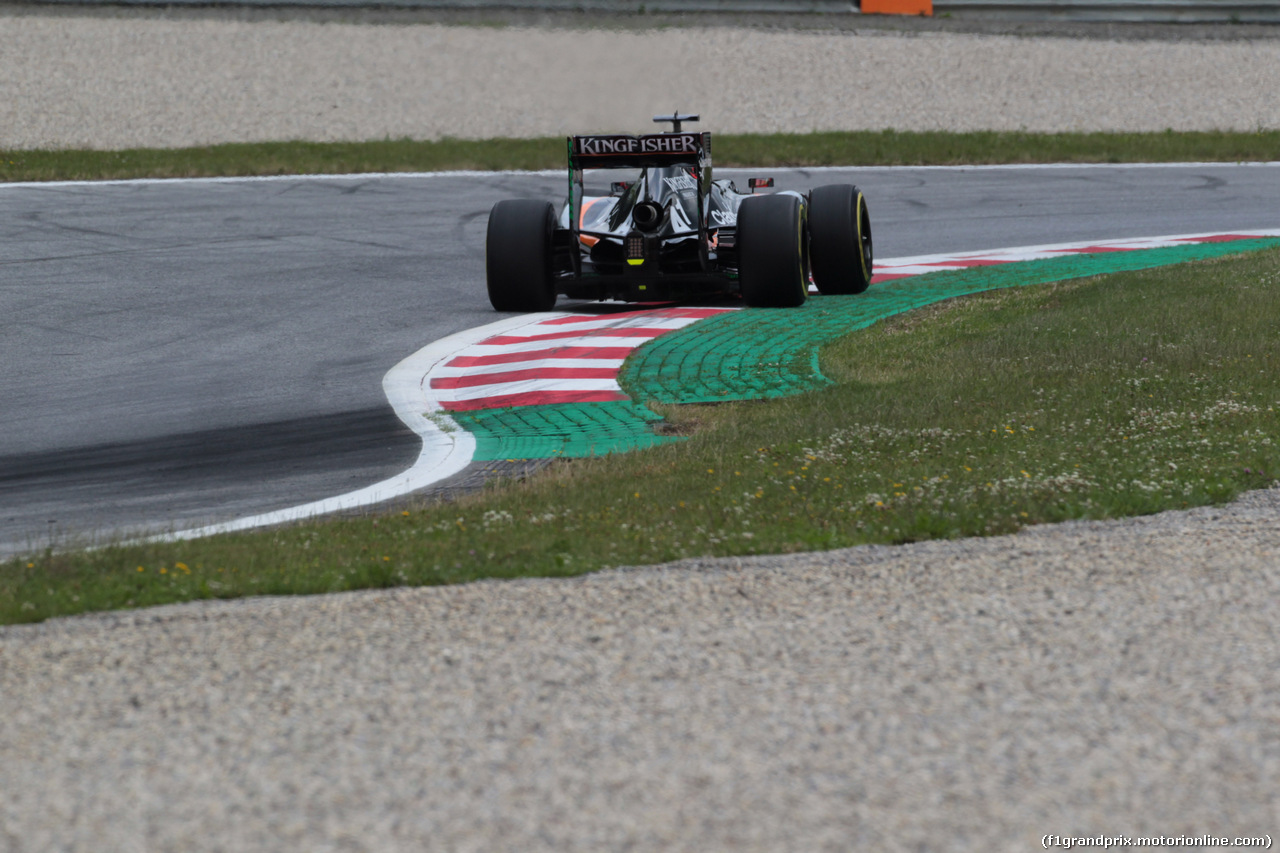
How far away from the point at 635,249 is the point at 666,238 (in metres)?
0.28

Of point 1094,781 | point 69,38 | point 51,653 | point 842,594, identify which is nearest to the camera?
point 1094,781

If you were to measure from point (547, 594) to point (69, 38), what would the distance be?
3010 cm

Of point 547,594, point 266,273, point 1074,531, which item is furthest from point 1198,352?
point 266,273

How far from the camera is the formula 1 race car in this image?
40.4 ft

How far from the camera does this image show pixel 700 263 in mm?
12469

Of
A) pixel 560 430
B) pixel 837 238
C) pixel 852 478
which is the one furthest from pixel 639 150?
pixel 852 478

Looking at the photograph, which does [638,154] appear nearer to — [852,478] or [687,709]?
[852,478]

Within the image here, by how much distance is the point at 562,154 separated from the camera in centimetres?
2412

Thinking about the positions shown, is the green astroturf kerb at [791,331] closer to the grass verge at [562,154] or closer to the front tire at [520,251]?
the front tire at [520,251]

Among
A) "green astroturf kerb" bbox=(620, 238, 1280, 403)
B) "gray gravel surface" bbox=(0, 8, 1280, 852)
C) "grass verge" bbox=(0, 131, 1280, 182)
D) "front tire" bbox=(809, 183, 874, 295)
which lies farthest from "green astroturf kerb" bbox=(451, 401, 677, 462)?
"grass verge" bbox=(0, 131, 1280, 182)

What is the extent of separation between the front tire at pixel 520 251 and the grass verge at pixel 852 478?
322 centimetres

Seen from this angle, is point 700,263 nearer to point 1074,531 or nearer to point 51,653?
point 1074,531

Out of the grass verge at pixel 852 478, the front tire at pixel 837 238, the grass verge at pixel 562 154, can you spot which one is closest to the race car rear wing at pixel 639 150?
the front tire at pixel 837 238

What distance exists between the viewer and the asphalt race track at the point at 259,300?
7.96 meters
